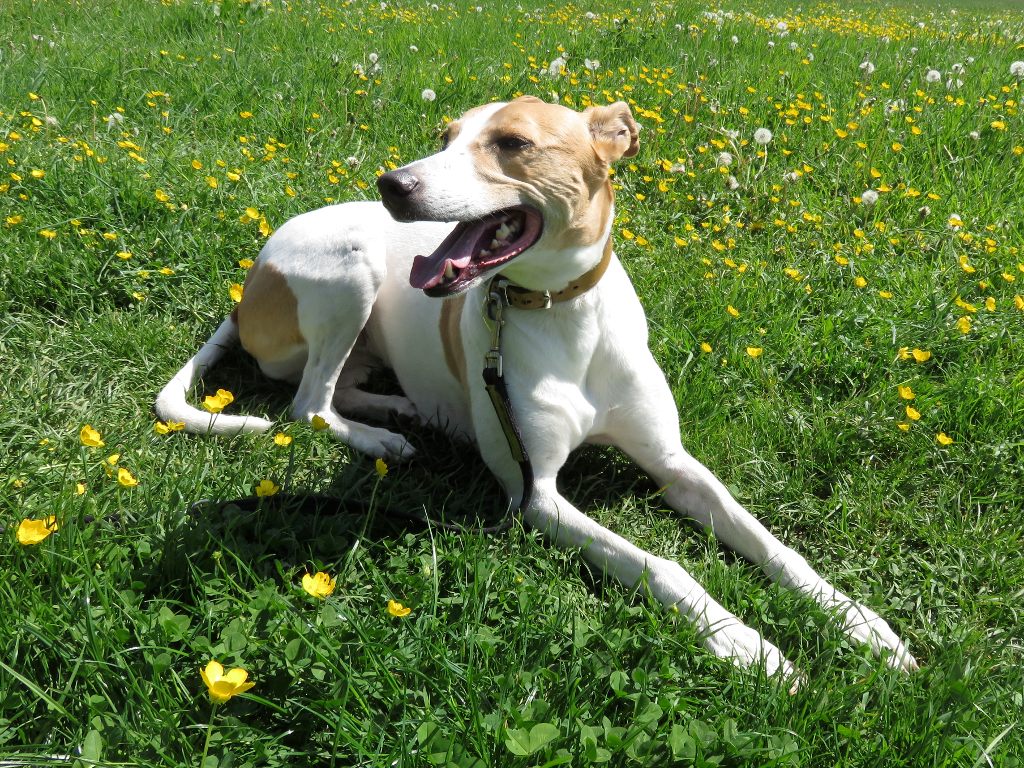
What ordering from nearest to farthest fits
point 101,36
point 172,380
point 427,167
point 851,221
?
point 427,167 → point 172,380 → point 851,221 → point 101,36

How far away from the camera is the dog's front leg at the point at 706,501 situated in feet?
7.68

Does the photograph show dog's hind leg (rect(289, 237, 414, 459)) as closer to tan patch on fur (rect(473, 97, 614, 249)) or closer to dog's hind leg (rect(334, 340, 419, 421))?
dog's hind leg (rect(334, 340, 419, 421))

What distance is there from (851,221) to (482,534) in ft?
9.53

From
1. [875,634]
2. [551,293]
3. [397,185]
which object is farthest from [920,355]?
[397,185]

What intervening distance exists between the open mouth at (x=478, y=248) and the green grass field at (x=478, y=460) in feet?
1.92

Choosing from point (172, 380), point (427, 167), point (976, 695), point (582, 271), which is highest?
point (427, 167)

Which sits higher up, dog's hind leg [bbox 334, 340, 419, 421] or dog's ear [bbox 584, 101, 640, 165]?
dog's ear [bbox 584, 101, 640, 165]

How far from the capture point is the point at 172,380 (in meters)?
3.14

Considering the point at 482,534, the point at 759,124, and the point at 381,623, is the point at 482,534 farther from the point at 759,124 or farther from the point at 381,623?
the point at 759,124

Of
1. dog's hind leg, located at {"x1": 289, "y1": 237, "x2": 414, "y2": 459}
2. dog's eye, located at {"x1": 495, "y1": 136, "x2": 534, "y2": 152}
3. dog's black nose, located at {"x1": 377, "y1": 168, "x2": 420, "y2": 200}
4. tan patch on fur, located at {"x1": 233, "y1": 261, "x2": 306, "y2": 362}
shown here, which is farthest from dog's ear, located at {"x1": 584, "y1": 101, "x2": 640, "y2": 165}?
tan patch on fur, located at {"x1": 233, "y1": 261, "x2": 306, "y2": 362}

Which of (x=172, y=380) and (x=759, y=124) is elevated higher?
(x=759, y=124)

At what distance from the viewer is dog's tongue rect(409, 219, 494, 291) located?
240 centimetres

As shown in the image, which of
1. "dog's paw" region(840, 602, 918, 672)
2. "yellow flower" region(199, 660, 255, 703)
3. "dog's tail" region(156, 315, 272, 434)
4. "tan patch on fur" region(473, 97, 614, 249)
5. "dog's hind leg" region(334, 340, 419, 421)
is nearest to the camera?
"yellow flower" region(199, 660, 255, 703)

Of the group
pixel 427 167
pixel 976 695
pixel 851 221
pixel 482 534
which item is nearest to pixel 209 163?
pixel 427 167
